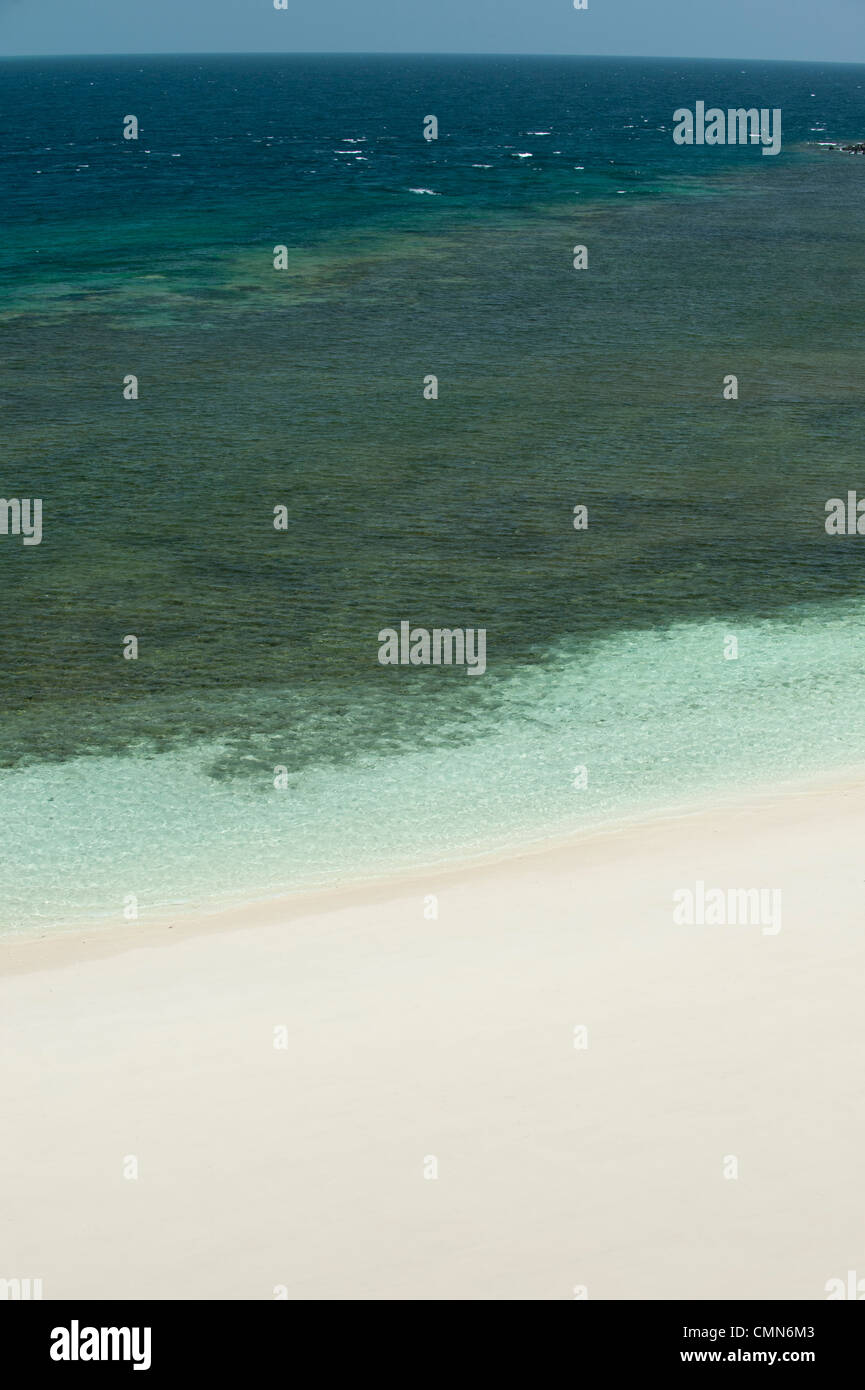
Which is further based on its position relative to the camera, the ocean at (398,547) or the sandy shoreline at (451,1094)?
the ocean at (398,547)

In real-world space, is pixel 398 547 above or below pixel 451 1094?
above

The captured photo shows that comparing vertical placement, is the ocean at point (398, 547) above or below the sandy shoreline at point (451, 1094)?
above

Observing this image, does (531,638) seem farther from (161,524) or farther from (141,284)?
(141,284)

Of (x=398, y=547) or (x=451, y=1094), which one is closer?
(x=451, y=1094)
